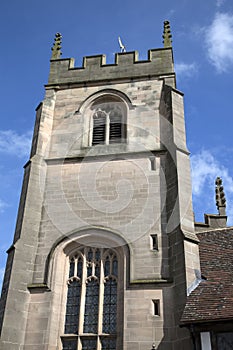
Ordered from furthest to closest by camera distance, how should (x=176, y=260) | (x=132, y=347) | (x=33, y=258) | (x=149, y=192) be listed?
(x=149, y=192) < (x=33, y=258) < (x=176, y=260) < (x=132, y=347)

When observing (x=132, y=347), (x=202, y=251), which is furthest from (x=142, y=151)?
(x=132, y=347)

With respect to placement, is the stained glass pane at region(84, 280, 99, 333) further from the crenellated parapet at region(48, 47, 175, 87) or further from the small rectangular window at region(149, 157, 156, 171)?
the crenellated parapet at region(48, 47, 175, 87)

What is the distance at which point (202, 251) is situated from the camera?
11.8 meters

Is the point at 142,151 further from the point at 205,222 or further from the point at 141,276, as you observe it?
the point at 141,276

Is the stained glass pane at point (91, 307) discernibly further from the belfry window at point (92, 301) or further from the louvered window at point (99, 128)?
the louvered window at point (99, 128)

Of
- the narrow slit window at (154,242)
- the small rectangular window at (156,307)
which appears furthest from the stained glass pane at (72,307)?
the narrow slit window at (154,242)

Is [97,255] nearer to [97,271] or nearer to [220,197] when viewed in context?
[97,271]

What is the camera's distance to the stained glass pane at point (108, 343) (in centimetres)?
1013

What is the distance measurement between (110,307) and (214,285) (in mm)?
2722

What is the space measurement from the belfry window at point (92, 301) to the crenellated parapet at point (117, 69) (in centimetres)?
706

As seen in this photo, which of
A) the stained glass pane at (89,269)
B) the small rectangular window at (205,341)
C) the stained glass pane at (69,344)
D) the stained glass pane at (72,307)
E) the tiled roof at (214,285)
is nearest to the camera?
the small rectangular window at (205,341)

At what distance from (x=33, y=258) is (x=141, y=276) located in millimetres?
3092

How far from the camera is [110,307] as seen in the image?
10734 mm

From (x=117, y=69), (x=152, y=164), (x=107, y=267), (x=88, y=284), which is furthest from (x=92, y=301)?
(x=117, y=69)
